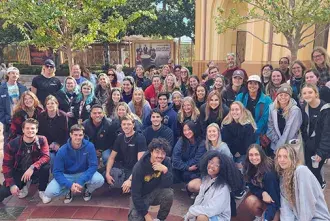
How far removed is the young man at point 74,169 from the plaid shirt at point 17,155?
0.91ft

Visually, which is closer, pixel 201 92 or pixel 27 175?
pixel 27 175

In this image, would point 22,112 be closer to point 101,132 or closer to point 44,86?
point 44,86

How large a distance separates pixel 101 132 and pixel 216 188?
220cm

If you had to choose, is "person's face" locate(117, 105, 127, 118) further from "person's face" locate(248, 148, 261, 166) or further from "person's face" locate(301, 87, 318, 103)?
"person's face" locate(301, 87, 318, 103)

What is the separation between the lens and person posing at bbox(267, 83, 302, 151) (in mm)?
4277

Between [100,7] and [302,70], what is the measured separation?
637cm

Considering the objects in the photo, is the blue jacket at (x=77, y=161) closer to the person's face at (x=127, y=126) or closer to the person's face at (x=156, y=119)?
the person's face at (x=127, y=126)

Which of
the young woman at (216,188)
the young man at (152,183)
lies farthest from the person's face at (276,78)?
the young man at (152,183)

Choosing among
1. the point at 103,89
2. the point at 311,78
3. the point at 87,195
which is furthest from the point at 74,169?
the point at 311,78

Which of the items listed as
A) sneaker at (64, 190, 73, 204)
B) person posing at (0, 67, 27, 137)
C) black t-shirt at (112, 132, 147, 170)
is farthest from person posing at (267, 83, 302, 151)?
person posing at (0, 67, 27, 137)

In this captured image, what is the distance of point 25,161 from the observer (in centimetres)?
435

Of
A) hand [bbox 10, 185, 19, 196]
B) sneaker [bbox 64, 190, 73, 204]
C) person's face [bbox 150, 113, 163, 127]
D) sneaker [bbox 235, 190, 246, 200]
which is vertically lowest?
sneaker [bbox 64, 190, 73, 204]

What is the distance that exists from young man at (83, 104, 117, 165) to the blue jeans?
586 millimetres

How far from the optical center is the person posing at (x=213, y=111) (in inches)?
188
